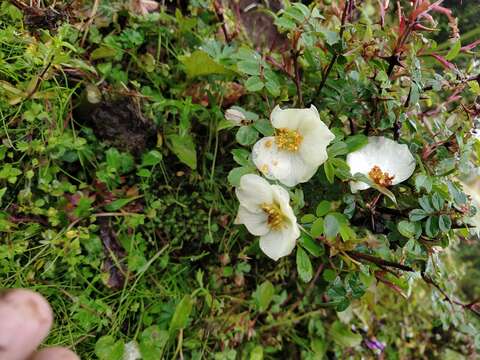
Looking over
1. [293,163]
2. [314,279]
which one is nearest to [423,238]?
[293,163]

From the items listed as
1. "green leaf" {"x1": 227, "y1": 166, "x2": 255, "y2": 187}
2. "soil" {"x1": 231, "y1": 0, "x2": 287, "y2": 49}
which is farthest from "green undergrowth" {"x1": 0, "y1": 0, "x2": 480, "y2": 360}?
"soil" {"x1": 231, "y1": 0, "x2": 287, "y2": 49}

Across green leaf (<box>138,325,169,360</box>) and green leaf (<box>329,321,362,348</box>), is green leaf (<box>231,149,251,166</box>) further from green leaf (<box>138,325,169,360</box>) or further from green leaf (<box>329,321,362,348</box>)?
green leaf (<box>329,321,362,348</box>)

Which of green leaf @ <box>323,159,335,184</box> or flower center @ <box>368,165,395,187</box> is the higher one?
green leaf @ <box>323,159,335,184</box>

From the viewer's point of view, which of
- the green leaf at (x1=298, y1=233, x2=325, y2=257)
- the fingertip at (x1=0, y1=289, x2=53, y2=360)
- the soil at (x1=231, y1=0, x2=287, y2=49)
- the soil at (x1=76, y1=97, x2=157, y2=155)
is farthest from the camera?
the soil at (x1=231, y1=0, x2=287, y2=49)

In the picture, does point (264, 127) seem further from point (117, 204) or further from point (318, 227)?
point (117, 204)

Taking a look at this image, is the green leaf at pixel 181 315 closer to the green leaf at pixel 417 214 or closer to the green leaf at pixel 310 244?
the green leaf at pixel 310 244

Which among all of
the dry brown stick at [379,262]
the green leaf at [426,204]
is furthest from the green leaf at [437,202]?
the dry brown stick at [379,262]

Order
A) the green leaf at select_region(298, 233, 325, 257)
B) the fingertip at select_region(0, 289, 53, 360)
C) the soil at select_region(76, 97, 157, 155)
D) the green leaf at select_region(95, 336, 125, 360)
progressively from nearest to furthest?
the fingertip at select_region(0, 289, 53, 360), the green leaf at select_region(298, 233, 325, 257), the green leaf at select_region(95, 336, 125, 360), the soil at select_region(76, 97, 157, 155)

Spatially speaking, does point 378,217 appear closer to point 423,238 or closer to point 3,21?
point 423,238
